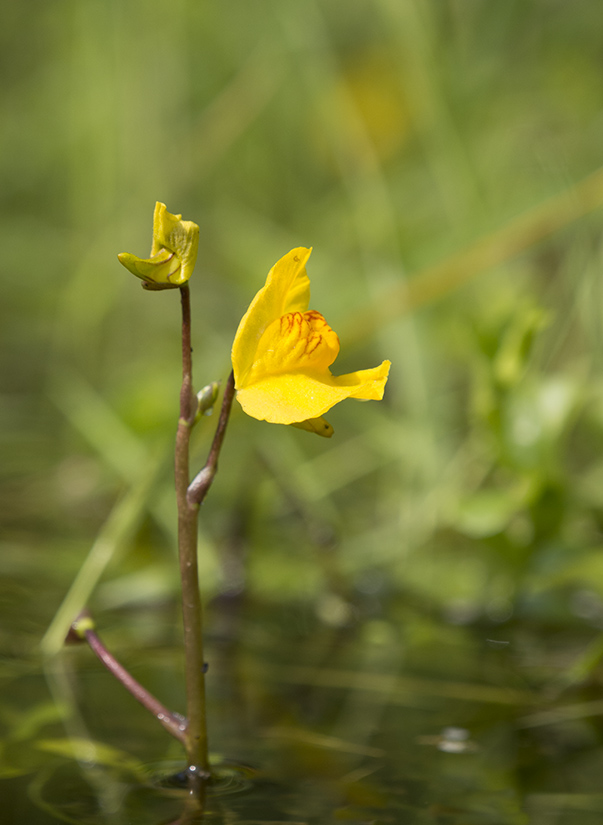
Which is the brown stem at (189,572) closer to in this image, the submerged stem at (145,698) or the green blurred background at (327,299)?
the submerged stem at (145,698)

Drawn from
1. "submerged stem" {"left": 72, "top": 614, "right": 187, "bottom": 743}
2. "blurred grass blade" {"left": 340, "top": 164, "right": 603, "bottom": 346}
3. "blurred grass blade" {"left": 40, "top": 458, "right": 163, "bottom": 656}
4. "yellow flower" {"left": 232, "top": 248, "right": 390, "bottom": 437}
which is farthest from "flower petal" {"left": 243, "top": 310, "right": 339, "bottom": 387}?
"blurred grass blade" {"left": 340, "top": 164, "right": 603, "bottom": 346}

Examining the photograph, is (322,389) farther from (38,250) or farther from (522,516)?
(38,250)

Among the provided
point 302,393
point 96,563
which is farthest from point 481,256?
point 302,393

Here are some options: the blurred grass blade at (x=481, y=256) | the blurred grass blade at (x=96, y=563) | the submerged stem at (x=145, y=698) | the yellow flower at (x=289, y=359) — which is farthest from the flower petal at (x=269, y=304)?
the blurred grass blade at (x=481, y=256)

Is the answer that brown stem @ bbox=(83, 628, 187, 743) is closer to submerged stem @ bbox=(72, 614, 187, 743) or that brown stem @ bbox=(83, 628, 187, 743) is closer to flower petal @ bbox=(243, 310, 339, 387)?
submerged stem @ bbox=(72, 614, 187, 743)

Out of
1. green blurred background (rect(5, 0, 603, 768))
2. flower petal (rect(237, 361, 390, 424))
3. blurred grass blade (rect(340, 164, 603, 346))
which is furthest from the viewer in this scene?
blurred grass blade (rect(340, 164, 603, 346))

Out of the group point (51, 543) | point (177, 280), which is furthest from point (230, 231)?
point (177, 280)
